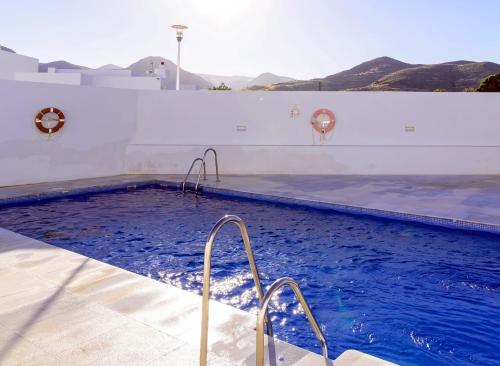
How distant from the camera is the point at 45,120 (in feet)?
28.1

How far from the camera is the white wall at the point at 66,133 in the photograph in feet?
26.7

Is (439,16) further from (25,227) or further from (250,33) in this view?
(25,227)

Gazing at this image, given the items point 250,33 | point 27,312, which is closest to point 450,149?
point 250,33

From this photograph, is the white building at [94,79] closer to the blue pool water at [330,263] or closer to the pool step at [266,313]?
the blue pool water at [330,263]

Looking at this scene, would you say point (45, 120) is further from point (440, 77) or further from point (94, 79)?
point (440, 77)

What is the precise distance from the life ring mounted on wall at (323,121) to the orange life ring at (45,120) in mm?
5909

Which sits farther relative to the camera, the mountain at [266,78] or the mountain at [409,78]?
the mountain at [266,78]

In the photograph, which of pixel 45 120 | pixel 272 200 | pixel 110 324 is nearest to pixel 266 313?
pixel 110 324

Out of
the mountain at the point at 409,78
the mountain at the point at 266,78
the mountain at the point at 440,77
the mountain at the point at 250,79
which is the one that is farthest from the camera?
the mountain at the point at 266,78

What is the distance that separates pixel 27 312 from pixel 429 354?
2771 millimetres

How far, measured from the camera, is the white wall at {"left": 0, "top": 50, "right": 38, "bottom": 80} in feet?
84.3

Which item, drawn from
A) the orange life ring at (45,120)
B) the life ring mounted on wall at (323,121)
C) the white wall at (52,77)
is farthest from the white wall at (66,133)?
the white wall at (52,77)

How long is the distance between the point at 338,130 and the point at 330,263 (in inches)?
254

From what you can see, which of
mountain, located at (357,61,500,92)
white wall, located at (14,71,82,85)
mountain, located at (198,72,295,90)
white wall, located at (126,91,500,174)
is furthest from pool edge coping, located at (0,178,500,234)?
mountain, located at (198,72,295,90)
